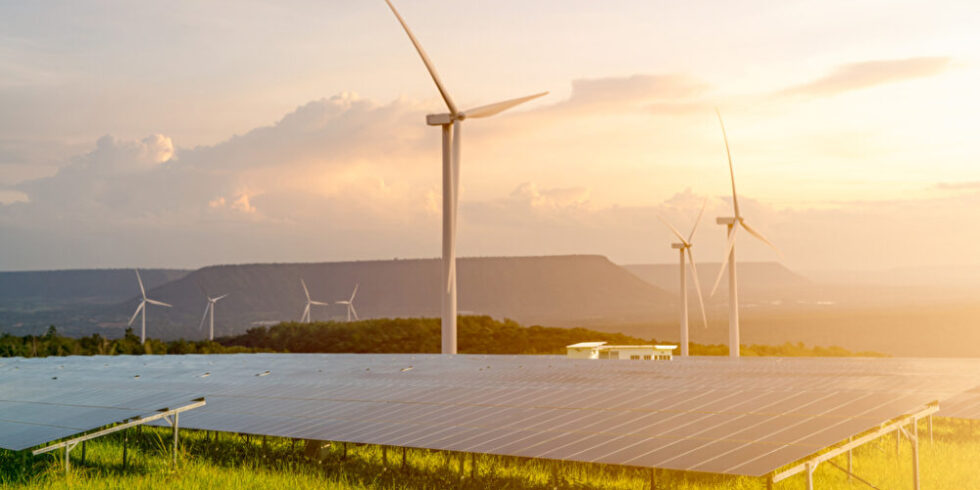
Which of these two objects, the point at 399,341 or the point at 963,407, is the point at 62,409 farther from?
the point at 399,341

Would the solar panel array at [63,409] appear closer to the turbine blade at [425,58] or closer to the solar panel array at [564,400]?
the solar panel array at [564,400]

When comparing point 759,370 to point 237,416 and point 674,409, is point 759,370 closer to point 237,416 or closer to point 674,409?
point 674,409

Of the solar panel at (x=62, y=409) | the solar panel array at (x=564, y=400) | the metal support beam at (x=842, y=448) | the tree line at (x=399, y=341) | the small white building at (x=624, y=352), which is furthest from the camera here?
the tree line at (x=399, y=341)

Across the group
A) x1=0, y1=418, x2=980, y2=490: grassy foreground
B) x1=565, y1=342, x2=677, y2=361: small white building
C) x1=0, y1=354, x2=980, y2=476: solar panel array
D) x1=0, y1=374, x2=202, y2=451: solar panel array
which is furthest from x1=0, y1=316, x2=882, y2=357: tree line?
x1=0, y1=418, x2=980, y2=490: grassy foreground

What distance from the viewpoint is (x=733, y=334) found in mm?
69688

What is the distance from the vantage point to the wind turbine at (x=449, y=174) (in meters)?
57.0

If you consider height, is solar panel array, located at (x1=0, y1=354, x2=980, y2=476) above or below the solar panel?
above

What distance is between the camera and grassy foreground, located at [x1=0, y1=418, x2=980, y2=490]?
3078 cm

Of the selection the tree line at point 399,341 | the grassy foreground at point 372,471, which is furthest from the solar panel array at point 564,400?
the tree line at point 399,341

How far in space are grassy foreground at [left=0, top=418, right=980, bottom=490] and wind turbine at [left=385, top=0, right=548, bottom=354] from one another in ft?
58.4

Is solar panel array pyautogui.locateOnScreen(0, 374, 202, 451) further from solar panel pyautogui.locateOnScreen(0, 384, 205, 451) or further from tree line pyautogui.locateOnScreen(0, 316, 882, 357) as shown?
tree line pyautogui.locateOnScreen(0, 316, 882, 357)

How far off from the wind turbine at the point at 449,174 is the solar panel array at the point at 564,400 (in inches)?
121

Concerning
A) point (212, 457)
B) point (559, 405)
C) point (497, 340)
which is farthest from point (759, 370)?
point (497, 340)

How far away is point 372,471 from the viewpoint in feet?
111
